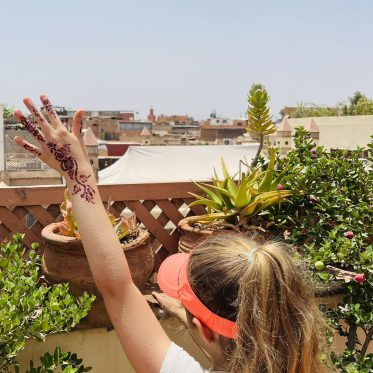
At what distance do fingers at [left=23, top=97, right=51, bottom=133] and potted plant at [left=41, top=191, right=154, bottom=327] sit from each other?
3.91ft

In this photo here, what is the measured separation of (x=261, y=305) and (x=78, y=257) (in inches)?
61.7

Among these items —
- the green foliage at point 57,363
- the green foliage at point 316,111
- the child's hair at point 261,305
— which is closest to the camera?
the child's hair at point 261,305

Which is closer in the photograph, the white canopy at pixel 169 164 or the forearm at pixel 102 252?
the forearm at pixel 102 252

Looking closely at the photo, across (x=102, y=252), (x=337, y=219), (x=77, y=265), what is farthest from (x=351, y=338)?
(x=102, y=252)

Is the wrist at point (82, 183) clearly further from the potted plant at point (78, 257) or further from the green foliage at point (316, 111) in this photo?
the green foliage at point (316, 111)

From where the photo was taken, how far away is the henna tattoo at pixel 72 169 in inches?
65.4

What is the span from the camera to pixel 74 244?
2.73 meters

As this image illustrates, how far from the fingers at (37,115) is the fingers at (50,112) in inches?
0.9

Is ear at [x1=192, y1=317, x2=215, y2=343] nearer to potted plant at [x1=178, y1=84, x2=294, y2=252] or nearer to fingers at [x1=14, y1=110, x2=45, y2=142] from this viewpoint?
fingers at [x1=14, y1=110, x2=45, y2=142]

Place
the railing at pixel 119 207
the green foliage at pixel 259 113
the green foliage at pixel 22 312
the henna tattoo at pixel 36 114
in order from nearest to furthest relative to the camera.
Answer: the henna tattoo at pixel 36 114 → the green foliage at pixel 22 312 → the railing at pixel 119 207 → the green foliage at pixel 259 113

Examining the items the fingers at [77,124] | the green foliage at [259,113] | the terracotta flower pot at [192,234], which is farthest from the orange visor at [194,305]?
the green foliage at [259,113]

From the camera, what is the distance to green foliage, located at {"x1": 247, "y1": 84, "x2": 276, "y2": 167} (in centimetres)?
414

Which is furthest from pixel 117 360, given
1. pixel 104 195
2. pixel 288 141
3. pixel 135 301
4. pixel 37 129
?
pixel 288 141

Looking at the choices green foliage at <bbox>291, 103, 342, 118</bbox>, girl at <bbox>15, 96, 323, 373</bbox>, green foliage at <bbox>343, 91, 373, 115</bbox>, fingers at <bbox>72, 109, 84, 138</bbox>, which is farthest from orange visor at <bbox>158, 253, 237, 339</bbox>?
green foliage at <bbox>291, 103, 342, 118</bbox>
